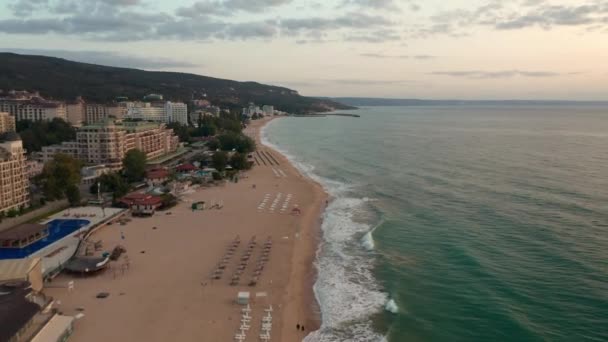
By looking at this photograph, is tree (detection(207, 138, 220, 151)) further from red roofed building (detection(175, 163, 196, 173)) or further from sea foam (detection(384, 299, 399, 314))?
sea foam (detection(384, 299, 399, 314))

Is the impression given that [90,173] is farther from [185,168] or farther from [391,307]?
[391,307]

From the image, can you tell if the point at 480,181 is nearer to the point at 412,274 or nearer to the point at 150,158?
the point at 412,274

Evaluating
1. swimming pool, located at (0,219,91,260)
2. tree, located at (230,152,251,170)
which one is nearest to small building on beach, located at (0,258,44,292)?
swimming pool, located at (0,219,91,260)

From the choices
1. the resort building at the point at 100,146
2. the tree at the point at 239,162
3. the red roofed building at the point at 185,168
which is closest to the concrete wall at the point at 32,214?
the resort building at the point at 100,146

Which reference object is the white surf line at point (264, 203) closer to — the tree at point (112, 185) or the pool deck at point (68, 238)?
the pool deck at point (68, 238)

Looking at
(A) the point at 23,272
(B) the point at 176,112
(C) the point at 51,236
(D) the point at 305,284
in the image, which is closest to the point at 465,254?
(D) the point at 305,284
